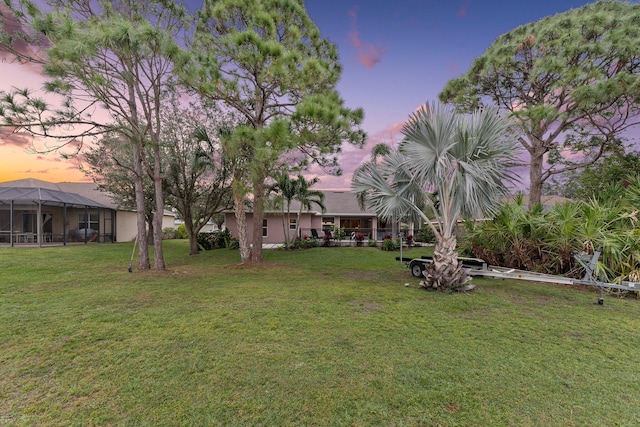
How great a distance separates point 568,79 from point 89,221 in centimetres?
3016

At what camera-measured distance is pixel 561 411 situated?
7.86 ft

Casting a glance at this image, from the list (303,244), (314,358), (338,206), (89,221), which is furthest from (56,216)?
(314,358)

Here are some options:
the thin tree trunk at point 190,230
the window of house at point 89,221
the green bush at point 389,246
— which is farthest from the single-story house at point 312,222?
the window of house at point 89,221

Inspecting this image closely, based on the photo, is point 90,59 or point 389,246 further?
point 389,246

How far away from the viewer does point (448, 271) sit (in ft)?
21.8

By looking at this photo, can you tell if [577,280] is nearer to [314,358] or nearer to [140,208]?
[314,358]

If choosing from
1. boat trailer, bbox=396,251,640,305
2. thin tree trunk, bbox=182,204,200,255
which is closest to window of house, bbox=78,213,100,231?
thin tree trunk, bbox=182,204,200,255

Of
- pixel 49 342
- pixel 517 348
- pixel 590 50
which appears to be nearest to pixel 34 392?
pixel 49 342

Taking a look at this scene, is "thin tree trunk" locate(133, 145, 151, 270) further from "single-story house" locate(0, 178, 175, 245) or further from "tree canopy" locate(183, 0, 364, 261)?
→ "single-story house" locate(0, 178, 175, 245)

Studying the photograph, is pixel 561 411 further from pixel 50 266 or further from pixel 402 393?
pixel 50 266

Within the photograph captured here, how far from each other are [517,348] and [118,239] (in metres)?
27.3

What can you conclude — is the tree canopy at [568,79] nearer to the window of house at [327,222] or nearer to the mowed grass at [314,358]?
the mowed grass at [314,358]

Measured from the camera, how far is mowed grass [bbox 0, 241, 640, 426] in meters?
→ 2.38

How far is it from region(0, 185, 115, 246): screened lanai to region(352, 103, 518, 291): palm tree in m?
21.0
